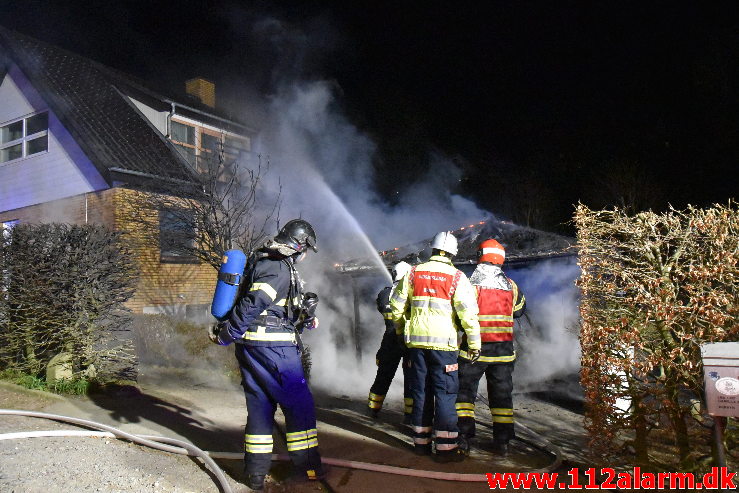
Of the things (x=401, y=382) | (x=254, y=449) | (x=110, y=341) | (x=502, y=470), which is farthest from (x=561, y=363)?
(x=110, y=341)

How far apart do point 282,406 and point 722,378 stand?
2669 mm

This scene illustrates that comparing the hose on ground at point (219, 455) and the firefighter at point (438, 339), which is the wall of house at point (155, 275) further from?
the firefighter at point (438, 339)

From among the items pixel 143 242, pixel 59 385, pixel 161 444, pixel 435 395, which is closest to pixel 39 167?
pixel 143 242

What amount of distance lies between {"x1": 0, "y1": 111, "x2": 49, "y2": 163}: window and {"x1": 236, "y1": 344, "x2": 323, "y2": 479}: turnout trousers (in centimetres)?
1301

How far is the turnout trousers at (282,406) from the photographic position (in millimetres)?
3795

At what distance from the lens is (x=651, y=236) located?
12.1ft

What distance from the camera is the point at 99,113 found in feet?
47.3

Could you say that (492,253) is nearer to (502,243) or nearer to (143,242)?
(502,243)

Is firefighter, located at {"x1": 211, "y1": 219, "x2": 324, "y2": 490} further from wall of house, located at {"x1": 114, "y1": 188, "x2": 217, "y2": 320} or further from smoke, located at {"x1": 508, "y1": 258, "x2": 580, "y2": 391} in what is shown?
wall of house, located at {"x1": 114, "y1": 188, "x2": 217, "y2": 320}

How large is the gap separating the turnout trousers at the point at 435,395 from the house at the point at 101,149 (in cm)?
881

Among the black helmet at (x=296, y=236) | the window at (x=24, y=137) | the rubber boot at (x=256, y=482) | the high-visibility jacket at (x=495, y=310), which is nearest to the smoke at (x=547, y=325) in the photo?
the high-visibility jacket at (x=495, y=310)

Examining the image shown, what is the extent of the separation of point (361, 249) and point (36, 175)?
9008 mm

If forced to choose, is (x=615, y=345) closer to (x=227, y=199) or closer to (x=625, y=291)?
(x=625, y=291)

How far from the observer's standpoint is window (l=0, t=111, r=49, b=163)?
46.3 ft
